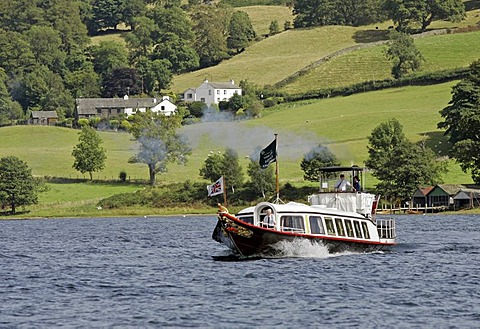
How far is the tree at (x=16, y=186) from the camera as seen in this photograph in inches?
5822

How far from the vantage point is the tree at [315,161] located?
150m

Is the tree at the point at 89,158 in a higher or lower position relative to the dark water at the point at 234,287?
higher

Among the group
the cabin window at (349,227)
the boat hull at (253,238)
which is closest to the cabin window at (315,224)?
the boat hull at (253,238)

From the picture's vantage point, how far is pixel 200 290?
55.5 m

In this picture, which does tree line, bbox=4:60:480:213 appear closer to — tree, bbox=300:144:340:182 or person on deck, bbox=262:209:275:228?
tree, bbox=300:144:340:182

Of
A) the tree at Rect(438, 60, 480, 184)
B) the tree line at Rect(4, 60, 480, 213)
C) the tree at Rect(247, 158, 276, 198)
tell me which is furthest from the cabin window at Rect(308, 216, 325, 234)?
the tree at Rect(438, 60, 480, 184)

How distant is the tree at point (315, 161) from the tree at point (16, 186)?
35.7 meters

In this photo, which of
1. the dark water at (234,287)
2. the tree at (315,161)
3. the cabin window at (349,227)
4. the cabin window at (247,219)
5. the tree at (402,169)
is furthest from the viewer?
the tree at (315,161)

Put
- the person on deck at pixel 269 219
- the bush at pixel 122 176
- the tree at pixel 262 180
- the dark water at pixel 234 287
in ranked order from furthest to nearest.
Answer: the bush at pixel 122 176 < the tree at pixel 262 180 < the person on deck at pixel 269 219 < the dark water at pixel 234 287

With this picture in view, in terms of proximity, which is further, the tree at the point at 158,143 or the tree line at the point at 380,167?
the tree at the point at 158,143

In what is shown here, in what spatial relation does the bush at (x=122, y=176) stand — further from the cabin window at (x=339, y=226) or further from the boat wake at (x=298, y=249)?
the boat wake at (x=298, y=249)

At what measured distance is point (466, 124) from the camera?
504 ft

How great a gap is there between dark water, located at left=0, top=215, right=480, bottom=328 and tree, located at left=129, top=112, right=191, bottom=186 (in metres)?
81.8

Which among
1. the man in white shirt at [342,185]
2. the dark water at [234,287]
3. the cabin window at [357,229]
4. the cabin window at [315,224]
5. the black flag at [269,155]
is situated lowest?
the dark water at [234,287]
